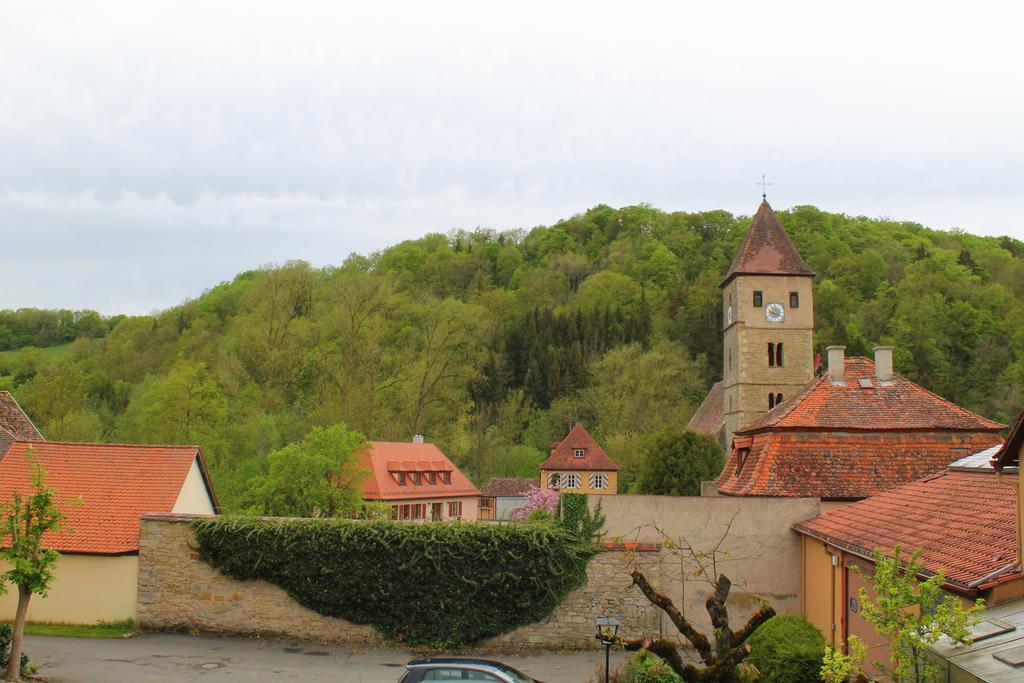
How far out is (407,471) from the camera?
4881 cm

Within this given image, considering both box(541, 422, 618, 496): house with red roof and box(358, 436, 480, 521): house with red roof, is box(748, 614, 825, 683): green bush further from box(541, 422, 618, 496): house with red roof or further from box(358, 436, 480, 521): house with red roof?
box(541, 422, 618, 496): house with red roof

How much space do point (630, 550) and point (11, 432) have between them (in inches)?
814

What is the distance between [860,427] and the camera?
73.5 feet

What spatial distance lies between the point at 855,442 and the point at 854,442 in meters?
0.02

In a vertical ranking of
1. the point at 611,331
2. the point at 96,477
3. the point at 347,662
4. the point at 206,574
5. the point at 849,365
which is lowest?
the point at 347,662

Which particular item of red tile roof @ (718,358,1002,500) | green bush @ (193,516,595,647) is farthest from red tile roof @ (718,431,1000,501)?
green bush @ (193,516,595,647)

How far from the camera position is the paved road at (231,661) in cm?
1636

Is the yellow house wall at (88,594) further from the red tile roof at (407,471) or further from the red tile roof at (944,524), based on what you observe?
the red tile roof at (407,471)

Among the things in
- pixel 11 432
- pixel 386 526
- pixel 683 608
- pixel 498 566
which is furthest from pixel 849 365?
pixel 11 432

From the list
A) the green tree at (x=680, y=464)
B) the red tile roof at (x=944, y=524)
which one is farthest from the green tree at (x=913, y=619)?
the green tree at (x=680, y=464)

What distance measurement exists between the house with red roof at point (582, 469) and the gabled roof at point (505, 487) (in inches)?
74.4

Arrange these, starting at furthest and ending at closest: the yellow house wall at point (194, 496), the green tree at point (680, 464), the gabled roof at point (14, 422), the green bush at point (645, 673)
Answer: the green tree at point (680, 464)
the gabled roof at point (14, 422)
the yellow house wall at point (194, 496)
the green bush at point (645, 673)

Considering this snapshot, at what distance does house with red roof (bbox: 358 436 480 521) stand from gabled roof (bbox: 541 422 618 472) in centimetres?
564

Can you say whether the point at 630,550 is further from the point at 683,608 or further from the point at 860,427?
the point at 860,427
